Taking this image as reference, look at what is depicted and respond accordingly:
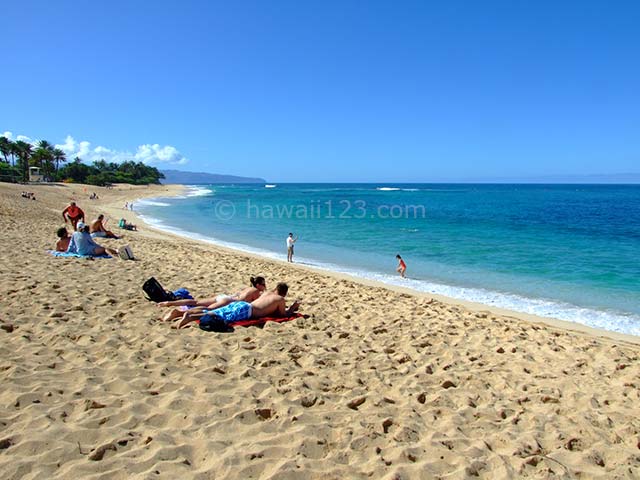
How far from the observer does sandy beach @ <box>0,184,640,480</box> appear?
9.94ft

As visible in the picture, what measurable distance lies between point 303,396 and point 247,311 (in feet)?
8.28

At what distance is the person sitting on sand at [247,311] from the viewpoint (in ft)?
19.9

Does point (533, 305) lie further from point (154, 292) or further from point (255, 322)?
point (154, 292)

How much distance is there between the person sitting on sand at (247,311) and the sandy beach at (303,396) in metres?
0.29

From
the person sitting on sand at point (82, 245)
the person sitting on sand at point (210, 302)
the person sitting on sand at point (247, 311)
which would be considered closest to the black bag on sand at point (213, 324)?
the person sitting on sand at point (247, 311)

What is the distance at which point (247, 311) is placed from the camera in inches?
251

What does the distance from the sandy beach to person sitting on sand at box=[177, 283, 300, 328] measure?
29 cm

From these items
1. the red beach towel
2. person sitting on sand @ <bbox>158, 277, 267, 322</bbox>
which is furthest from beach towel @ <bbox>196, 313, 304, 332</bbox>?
person sitting on sand @ <bbox>158, 277, 267, 322</bbox>

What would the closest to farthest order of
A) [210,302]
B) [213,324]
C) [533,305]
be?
[213,324]
[210,302]
[533,305]

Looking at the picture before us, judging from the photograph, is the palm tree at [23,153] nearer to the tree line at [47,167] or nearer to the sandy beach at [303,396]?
the tree line at [47,167]

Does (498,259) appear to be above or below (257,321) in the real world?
below
